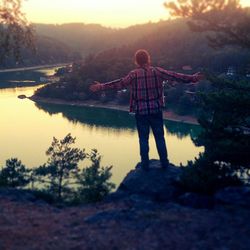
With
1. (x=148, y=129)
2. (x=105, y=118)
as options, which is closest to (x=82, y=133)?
(x=105, y=118)

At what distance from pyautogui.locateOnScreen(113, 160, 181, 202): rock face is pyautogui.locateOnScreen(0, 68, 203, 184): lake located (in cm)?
1665

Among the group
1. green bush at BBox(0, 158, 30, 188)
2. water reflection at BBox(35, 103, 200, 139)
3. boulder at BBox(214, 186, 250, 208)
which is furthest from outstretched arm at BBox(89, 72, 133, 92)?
water reflection at BBox(35, 103, 200, 139)

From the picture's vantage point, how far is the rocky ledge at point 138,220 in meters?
5.14

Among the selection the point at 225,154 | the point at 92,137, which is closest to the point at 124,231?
the point at 225,154

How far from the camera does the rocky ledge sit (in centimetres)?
514

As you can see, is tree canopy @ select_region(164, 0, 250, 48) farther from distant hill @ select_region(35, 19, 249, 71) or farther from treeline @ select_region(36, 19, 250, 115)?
treeline @ select_region(36, 19, 250, 115)

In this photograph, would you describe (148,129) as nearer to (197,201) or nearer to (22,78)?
(197,201)

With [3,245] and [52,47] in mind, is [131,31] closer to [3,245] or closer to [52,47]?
[52,47]

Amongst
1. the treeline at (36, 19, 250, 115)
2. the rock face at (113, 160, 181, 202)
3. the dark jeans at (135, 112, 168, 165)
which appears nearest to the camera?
the rock face at (113, 160, 181, 202)

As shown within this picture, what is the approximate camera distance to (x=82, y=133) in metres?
45.9

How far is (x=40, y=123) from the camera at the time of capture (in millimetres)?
51000

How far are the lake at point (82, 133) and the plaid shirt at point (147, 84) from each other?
56.5ft

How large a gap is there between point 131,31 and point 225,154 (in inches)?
5173

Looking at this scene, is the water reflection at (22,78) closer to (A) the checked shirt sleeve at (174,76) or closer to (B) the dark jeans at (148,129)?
(B) the dark jeans at (148,129)
